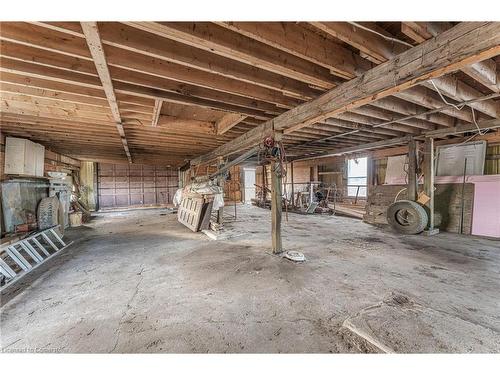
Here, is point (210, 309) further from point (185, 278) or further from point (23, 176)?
point (23, 176)

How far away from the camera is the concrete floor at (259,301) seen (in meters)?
1.52

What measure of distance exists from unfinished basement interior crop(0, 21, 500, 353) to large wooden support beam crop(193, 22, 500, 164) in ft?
0.04

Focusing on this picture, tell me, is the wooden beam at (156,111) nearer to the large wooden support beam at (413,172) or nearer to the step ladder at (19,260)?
the step ladder at (19,260)

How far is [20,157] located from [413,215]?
330 inches

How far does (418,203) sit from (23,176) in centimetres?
850

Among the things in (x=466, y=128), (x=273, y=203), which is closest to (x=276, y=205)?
(x=273, y=203)

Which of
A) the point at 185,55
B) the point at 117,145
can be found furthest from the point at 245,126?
the point at 117,145

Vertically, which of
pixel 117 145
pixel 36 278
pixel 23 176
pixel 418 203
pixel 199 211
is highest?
pixel 117 145

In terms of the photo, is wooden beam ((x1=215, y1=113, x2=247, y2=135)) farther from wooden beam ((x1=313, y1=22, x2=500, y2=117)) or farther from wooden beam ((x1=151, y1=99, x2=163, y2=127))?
wooden beam ((x1=313, y1=22, x2=500, y2=117))

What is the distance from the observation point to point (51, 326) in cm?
171

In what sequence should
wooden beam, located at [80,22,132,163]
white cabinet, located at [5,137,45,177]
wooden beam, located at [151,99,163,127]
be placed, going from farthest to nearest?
white cabinet, located at [5,137,45,177], wooden beam, located at [151,99,163,127], wooden beam, located at [80,22,132,163]

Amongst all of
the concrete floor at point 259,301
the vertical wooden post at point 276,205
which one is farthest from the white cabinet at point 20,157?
the vertical wooden post at point 276,205

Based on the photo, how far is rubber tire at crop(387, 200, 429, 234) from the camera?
4.49 meters

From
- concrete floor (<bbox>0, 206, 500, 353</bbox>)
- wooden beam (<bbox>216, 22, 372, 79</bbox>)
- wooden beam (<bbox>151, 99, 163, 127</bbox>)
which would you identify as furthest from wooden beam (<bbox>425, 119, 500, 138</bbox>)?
wooden beam (<bbox>151, 99, 163, 127</bbox>)
